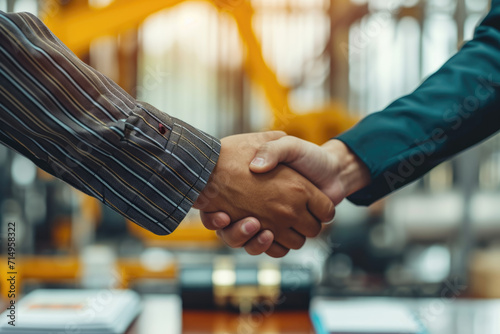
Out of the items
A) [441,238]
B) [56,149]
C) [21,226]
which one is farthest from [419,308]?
[441,238]

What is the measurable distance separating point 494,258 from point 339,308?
2511 mm

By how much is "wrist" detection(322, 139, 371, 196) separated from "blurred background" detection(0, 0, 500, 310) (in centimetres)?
25

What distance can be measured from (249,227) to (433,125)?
1.49 ft

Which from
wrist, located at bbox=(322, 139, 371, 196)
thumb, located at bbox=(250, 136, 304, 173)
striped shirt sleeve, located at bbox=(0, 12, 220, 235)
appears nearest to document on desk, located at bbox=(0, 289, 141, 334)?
striped shirt sleeve, located at bbox=(0, 12, 220, 235)

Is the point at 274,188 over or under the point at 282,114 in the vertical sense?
over

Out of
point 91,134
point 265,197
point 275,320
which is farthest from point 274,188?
point 91,134

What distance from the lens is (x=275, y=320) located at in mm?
964

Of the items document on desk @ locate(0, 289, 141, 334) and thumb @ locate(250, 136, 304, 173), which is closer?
document on desk @ locate(0, 289, 141, 334)

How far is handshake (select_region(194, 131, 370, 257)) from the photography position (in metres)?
1.11

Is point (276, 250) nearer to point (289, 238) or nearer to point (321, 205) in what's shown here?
point (289, 238)

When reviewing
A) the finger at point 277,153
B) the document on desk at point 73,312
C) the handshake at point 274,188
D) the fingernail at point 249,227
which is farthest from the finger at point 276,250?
the document on desk at point 73,312
